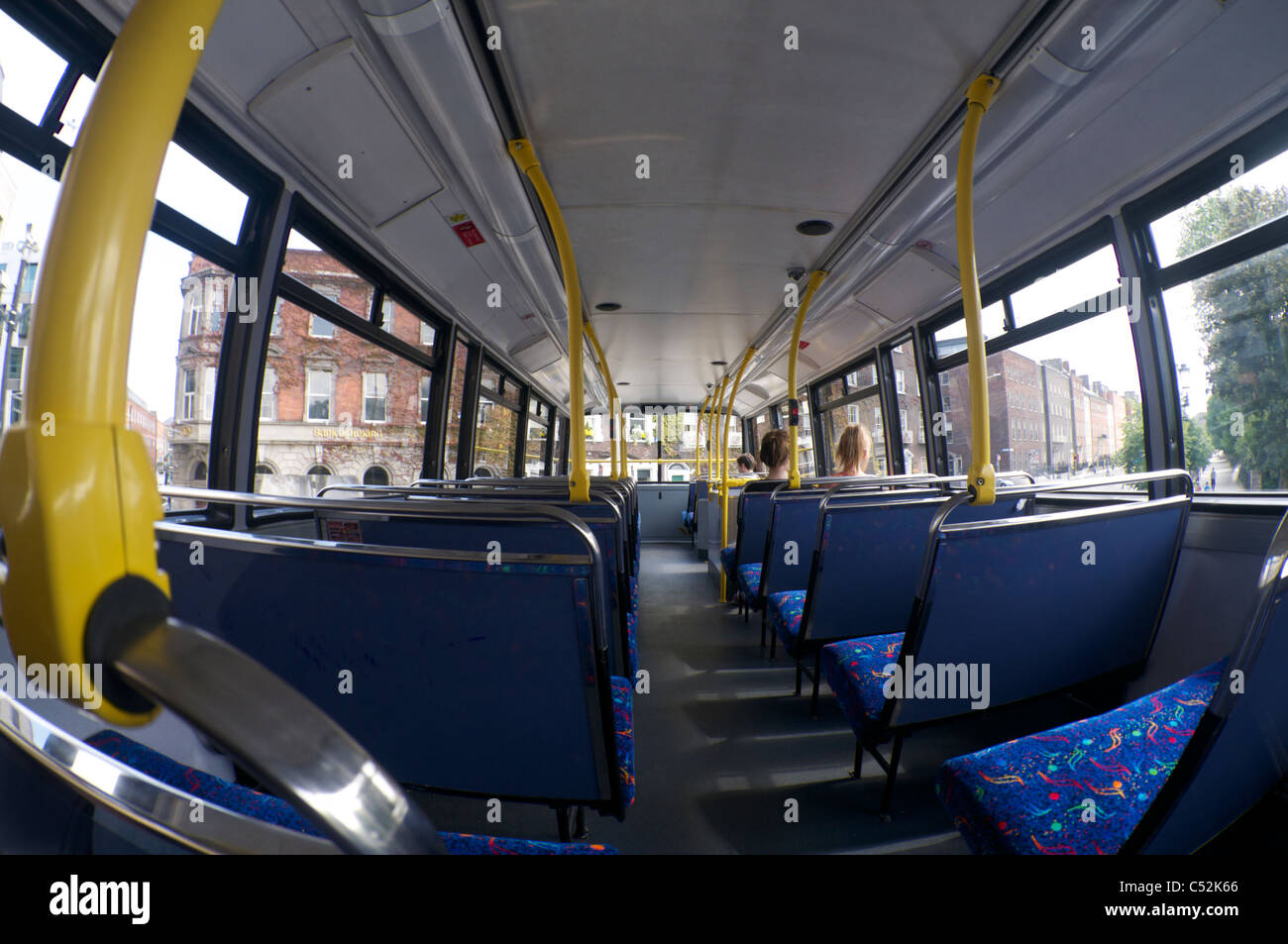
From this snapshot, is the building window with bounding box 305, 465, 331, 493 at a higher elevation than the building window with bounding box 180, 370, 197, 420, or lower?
lower

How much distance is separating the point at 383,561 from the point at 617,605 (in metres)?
0.94

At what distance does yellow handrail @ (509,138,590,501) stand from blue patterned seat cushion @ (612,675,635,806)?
83cm

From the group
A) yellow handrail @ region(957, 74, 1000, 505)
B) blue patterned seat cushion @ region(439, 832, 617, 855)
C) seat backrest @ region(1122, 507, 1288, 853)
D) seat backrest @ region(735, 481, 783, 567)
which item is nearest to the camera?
blue patterned seat cushion @ region(439, 832, 617, 855)

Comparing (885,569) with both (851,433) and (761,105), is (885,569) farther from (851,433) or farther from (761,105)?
(761,105)

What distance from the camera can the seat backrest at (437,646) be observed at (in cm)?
108

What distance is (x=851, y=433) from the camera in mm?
3793

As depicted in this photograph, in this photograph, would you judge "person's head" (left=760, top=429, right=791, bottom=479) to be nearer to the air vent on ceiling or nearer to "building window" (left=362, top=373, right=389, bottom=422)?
"building window" (left=362, top=373, right=389, bottom=422)

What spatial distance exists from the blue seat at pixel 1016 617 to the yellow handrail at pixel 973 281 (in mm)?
249

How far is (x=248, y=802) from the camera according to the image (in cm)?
69

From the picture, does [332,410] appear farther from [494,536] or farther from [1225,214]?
[1225,214]

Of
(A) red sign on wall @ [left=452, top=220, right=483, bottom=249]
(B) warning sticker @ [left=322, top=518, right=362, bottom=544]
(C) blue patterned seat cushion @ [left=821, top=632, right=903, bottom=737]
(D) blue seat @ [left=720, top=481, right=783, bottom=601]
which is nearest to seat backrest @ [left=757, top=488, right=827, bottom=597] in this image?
(D) blue seat @ [left=720, top=481, right=783, bottom=601]

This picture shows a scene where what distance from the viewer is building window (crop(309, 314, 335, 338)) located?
2875mm

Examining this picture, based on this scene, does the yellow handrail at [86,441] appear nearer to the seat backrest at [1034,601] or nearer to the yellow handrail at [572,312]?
the seat backrest at [1034,601]
